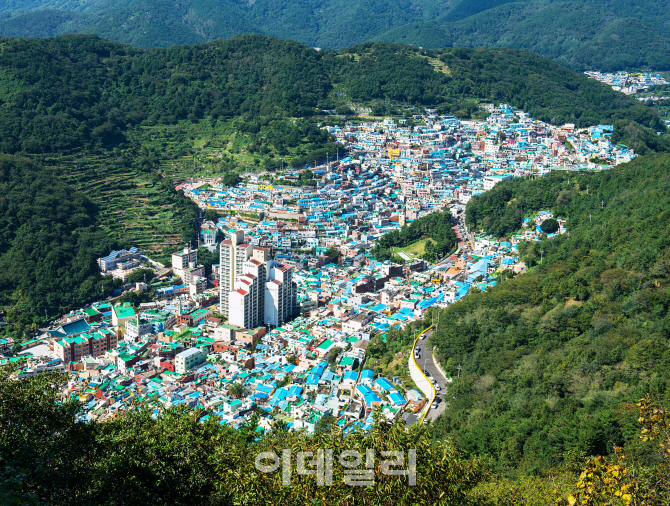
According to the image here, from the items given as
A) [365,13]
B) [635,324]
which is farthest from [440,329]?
[365,13]

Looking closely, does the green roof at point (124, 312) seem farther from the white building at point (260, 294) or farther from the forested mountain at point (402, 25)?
the forested mountain at point (402, 25)

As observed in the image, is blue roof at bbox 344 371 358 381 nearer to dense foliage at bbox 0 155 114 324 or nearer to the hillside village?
the hillside village

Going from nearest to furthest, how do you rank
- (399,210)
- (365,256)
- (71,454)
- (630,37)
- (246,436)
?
(71,454), (246,436), (365,256), (399,210), (630,37)

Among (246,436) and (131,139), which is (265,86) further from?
(246,436)

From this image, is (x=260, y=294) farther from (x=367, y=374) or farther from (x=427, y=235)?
(x=427, y=235)

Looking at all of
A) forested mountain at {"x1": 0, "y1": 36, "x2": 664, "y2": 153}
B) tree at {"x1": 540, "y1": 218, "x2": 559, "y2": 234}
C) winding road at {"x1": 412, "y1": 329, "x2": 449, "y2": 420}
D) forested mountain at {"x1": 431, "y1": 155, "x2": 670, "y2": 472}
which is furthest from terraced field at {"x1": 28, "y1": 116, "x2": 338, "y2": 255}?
forested mountain at {"x1": 431, "y1": 155, "x2": 670, "y2": 472}

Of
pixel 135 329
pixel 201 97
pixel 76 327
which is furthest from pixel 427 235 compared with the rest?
pixel 201 97
